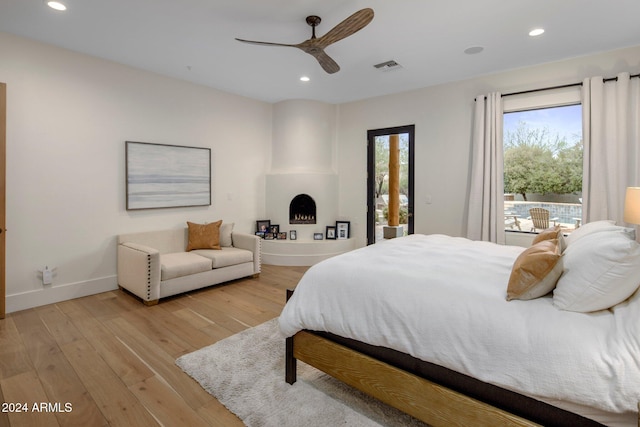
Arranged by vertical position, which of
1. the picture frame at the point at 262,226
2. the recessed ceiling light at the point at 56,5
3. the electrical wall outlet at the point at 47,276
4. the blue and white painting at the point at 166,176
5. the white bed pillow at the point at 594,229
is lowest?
the electrical wall outlet at the point at 47,276

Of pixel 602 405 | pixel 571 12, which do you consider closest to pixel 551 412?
pixel 602 405

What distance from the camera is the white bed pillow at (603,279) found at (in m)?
1.30

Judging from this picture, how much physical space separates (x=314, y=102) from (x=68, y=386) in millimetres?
4960

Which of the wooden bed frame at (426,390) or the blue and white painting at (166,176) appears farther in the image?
the blue and white painting at (166,176)

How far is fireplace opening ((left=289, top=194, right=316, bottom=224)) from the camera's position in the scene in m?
5.75

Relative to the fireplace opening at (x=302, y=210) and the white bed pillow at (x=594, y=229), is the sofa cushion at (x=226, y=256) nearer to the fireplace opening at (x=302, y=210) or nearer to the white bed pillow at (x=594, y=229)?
the fireplace opening at (x=302, y=210)

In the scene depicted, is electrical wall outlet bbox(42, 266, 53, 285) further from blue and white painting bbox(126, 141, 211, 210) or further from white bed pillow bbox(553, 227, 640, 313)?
white bed pillow bbox(553, 227, 640, 313)

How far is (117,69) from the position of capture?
3.97 m

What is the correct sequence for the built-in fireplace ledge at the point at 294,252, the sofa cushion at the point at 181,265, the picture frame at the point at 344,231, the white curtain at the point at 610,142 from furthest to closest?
1. the picture frame at the point at 344,231
2. the built-in fireplace ledge at the point at 294,252
3. the sofa cushion at the point at 181,265
4. the white curtain at the point at 610,142

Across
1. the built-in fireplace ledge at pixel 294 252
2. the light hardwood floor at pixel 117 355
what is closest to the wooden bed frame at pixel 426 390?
the light hardwood floor at pixel 117 355

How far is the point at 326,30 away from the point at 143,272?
3123 millimetres

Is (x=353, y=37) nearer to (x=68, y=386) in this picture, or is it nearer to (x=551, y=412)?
(x=551, y=412)

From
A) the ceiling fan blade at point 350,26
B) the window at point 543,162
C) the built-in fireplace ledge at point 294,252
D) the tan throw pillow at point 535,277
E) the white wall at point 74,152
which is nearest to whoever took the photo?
the tan throw pillow at point 535,277

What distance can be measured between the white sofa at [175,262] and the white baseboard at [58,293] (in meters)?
0.17
